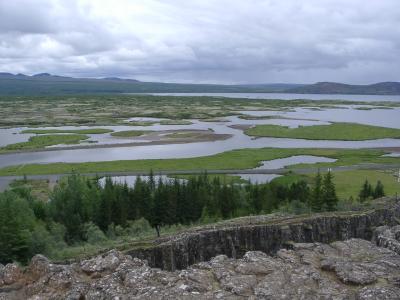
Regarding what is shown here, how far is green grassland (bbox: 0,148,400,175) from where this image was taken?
8469 cm

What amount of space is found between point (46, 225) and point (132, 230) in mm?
9923

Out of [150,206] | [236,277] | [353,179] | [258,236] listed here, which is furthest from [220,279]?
[353,179]

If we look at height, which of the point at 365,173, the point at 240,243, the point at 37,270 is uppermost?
the point at 37,270

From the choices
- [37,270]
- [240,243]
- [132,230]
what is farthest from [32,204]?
[37,270]

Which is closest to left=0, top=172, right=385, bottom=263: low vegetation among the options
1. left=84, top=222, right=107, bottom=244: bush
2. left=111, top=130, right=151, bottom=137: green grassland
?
left=84, top=222, right=107, bottom=244: bush

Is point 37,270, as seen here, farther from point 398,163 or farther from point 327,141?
point 327,141

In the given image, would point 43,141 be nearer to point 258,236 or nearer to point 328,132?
point 328,132

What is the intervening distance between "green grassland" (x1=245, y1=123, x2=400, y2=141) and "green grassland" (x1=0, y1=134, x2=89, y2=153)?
51345 mm

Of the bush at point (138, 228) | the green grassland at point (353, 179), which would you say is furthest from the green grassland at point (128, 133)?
the bush at point (138, 228)

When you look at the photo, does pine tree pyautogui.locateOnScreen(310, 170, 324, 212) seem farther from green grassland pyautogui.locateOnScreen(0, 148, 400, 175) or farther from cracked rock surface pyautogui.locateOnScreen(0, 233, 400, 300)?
green grassland pyautogui.locateOnScreen(0, 148, 400, 175)

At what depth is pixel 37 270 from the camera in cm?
1541

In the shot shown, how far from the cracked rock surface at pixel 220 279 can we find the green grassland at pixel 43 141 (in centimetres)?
9965

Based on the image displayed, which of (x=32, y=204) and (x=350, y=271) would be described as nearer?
(x=350, y=271)

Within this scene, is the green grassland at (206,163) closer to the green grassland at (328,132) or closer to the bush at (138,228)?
the green grassland at (328,132)
